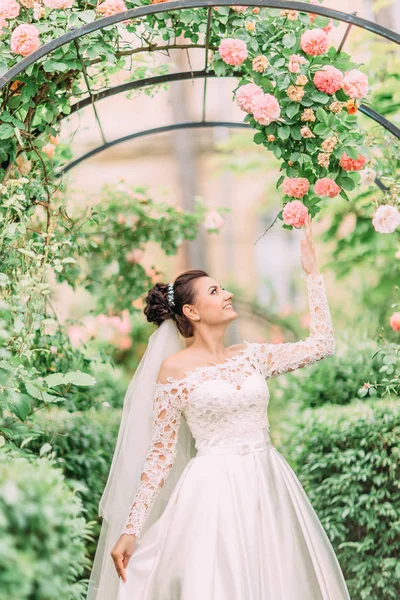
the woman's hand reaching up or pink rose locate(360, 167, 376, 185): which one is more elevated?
pink rose locate(360, 167, 376, 185)

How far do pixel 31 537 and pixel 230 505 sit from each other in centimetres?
147

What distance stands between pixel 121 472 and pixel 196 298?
33.4 inches

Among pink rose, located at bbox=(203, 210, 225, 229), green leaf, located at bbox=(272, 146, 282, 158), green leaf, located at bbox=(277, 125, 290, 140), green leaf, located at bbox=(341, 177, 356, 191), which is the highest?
pink rose, located at bbox=(203, 210, 225, 229)

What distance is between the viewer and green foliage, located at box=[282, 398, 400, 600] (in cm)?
384

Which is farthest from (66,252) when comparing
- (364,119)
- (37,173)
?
(364,119)

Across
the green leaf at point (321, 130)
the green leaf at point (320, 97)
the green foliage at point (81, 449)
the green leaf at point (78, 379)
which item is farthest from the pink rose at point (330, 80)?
the green foliage at point (81, 449)

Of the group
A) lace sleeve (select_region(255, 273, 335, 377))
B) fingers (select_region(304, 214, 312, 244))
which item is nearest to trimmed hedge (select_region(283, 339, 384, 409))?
lace sleeve (select_region(255, 273, 335, 377))

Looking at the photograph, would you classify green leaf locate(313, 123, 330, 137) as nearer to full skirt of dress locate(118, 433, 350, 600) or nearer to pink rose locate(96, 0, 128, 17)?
pink rose locate(96, 0, 128, 17)

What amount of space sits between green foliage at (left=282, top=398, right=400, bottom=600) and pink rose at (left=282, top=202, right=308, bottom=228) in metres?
1.24

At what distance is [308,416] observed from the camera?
14.8 feet

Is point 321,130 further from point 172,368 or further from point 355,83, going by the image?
point 172,368

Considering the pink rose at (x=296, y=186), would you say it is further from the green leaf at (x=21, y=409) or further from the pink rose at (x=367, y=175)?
the green leaf at (x=21, y=409)

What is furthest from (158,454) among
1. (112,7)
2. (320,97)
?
(112,7)

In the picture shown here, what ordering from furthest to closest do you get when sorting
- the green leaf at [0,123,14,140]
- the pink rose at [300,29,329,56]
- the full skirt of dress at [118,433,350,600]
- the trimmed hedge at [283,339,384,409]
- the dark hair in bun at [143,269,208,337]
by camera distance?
the trimmed hedge at [283,339,384,409] < the dark hair in bun at [143,269,208,337] < the green leaf at [0,123,14,140] < the pink rose at [300,29,329,56] < the full skirt of dress at [118,433,350,600]
